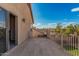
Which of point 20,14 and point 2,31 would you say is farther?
point 20,14

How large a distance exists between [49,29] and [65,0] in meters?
4.40

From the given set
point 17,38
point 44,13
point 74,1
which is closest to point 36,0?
point 74,1

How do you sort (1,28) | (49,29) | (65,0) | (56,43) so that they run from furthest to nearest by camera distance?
1. (56,43)
2. (49,29)
3. (1,28)
4. (65,0)

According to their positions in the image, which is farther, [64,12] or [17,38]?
[17,38]

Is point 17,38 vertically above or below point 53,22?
below

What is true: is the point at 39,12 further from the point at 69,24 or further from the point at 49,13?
the point at 69,24

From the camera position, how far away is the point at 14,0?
6.84 metres

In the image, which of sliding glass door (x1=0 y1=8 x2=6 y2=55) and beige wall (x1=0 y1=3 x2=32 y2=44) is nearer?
sliding glass door (x1=0 y1=8 x2=6 y2=55)

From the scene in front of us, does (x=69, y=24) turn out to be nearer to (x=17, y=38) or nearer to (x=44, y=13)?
(x=44, y=13)

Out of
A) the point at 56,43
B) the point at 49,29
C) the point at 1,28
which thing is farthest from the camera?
the point at 56,43

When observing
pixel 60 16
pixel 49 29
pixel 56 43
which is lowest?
pixel 56 43

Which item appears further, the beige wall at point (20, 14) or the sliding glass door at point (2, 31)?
the beige wall at point (20, 14)

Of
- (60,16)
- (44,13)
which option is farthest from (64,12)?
(44,13)

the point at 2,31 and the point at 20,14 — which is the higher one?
the point at 20,14
